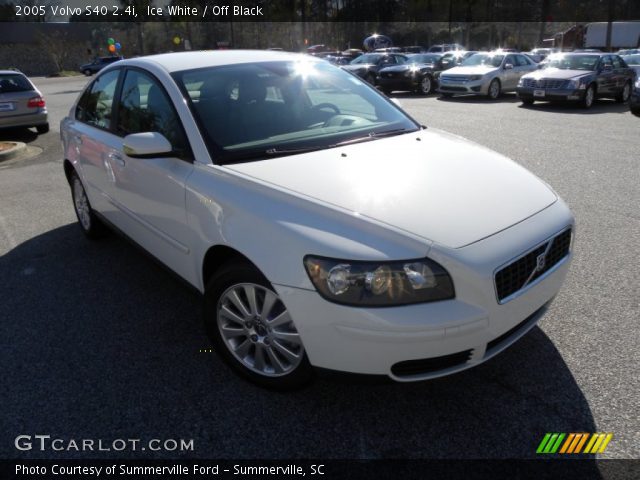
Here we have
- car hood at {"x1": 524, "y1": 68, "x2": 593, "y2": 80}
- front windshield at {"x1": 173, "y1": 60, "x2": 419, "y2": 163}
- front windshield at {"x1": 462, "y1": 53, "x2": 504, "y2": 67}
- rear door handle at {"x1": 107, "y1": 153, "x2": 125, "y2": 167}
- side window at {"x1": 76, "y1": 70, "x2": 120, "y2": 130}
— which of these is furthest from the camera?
front windshield at {"x1": 462, "y1": 53, "x2": 504, "y2": 67}

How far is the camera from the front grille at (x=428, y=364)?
2.32 meters

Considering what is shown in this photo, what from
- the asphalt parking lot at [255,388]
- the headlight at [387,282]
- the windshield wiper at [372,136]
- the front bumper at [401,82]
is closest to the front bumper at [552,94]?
the front bumper at [401,82]

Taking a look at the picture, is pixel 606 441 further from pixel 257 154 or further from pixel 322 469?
pixel 257 154

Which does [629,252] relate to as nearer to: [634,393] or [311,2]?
[634,393]

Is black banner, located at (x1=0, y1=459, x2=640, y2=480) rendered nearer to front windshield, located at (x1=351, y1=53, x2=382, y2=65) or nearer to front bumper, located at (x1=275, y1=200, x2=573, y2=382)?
front bumper, located at (x1=275, y1=200, x2=573, y2=382)

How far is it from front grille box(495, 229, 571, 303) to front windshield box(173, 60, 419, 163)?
1325 millimetres

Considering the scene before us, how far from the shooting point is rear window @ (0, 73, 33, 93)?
11618 millimetres

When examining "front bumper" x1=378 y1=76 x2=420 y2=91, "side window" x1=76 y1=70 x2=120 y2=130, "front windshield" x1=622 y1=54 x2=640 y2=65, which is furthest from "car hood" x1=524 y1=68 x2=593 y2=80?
"side window" x1=76 y1=70 x2=120 y2=130

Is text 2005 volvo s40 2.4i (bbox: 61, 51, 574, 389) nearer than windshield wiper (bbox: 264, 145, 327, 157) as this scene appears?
Yes

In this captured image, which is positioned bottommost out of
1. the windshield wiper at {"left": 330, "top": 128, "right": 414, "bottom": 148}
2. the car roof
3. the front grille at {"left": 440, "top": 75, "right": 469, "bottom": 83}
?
the windshield wiper at {"left": 330, "top": 128, "right": 414, "bottom": 148}

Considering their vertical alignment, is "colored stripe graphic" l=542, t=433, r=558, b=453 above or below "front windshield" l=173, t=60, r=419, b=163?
below

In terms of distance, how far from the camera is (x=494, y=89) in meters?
17.7

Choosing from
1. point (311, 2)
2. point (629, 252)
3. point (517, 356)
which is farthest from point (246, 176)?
point (311, 2)

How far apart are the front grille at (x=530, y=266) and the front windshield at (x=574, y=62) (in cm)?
1444
